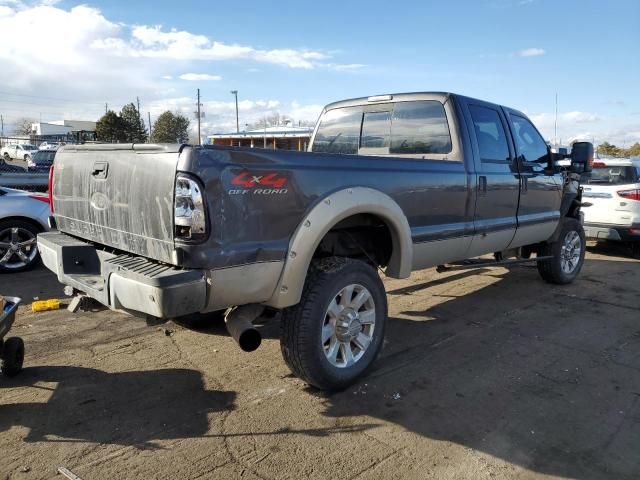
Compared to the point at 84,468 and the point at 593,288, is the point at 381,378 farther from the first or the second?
the point at 593,288

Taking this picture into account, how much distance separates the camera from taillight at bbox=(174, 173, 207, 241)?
2699 mm

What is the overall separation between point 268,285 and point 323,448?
98 cm

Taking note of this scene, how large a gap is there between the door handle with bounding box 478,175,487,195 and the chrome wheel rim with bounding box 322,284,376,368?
69.3 inches

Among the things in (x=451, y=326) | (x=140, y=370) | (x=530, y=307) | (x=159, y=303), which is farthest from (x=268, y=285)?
(x=530, y=307)

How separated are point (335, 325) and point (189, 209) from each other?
1.35 meters

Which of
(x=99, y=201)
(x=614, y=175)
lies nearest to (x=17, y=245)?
(x=99, y=201)

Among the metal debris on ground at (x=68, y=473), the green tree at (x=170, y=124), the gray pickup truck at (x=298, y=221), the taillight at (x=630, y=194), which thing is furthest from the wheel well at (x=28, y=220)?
the green tree at (x=170, y=124)

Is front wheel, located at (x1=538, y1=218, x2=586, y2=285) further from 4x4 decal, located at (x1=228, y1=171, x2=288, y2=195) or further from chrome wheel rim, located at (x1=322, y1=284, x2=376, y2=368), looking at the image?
4x4 decal, located at (x1=228, y1=171, x2=288, y2=195)

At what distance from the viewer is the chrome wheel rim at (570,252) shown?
6570 mm

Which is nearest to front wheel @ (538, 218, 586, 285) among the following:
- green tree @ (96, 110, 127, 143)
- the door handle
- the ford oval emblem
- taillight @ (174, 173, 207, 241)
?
the door handle

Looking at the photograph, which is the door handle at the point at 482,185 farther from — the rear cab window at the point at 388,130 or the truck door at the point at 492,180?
the rear cab window at the point at 388,130

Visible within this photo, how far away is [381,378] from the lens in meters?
3.79

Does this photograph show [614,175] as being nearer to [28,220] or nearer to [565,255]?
[565,255]

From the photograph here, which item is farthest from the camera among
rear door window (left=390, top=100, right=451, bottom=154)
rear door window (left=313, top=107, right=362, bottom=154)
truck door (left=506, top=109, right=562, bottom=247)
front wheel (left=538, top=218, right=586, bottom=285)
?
front wheel (left=538, top=218, right=586, bottom=285)
